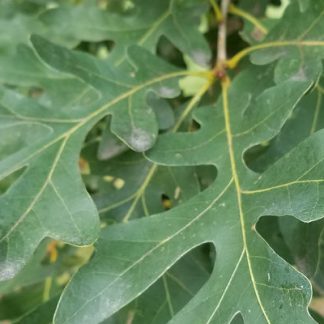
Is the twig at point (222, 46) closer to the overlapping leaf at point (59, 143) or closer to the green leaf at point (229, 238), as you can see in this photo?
the overlapping leaf at point (59, 143)

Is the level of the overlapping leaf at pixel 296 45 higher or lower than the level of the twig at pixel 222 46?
higher

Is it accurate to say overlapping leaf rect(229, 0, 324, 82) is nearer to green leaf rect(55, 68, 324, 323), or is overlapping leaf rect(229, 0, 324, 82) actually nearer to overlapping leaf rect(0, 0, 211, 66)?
green leaf rect(55, 68, 324, 323)

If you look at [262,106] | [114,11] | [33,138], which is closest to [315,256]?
[262,106]

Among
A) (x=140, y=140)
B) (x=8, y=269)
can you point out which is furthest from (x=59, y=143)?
(x=8, y=269)

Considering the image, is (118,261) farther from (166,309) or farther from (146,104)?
(146,104)

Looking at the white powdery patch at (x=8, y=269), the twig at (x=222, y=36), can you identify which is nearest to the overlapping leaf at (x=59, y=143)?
the white powdery patch at (x=8, y=269)

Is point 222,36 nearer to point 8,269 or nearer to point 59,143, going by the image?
point 59,143
